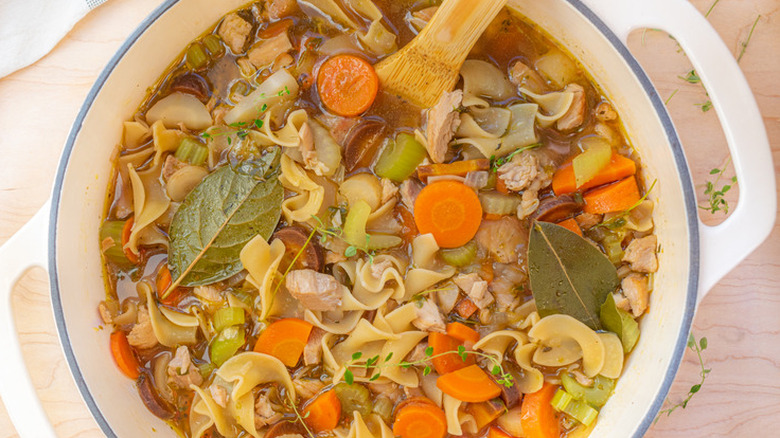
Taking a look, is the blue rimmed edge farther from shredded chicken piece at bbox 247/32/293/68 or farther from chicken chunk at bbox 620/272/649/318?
chicken chunk at bbox 620/272/649/318

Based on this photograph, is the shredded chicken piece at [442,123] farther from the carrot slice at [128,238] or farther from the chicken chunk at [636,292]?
the carrot slice at [128,238]

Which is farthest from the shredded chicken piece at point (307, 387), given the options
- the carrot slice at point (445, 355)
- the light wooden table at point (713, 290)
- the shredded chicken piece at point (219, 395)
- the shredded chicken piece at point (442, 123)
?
the shredded chicken piece at point (442, 123)

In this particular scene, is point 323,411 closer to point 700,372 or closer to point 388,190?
point 388,190

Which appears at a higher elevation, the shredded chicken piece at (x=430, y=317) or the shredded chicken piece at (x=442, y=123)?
the shredded chicken piece at (x=442, y=123)

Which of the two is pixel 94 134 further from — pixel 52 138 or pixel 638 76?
pixel 638 76

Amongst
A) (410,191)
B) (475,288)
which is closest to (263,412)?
(475,288)
